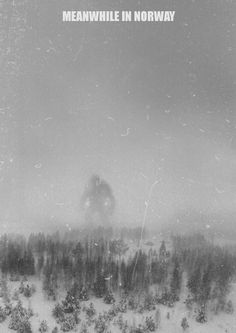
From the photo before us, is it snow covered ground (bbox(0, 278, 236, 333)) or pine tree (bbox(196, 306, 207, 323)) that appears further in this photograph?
pine tree (bbox(196, 306, 207, 323))

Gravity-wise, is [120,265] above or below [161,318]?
above

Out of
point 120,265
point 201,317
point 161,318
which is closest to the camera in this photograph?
point 161,318

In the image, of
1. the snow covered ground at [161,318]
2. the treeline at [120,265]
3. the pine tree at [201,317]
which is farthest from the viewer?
the treeline at [120,265]

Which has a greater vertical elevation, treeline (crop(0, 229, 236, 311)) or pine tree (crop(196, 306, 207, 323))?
treeline (crop(0, 229, 236, 311))

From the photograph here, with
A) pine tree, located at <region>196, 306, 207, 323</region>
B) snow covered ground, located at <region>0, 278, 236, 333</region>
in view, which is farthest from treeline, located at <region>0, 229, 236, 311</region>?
pine tree, located at <region>196, 306, 207, 323</region>

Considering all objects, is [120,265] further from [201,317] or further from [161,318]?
[201,317]

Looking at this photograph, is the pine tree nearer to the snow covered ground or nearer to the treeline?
the snow covered ground

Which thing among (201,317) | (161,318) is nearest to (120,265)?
(161,318)

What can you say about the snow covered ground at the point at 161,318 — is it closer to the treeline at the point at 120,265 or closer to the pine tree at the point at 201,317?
the pine tree at the point at 201,317

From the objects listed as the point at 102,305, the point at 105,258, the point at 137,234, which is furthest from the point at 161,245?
the point at 102,305

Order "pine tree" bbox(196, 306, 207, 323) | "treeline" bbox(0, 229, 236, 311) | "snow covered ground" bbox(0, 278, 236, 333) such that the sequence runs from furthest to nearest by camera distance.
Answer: "treeline" bbox(0, 229, 236, 311), "pine tree" bbox(196, 306, 207, 323), "snow covered ground" bbox(0, 278, 236, 333)

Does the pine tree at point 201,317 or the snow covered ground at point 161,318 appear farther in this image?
the pine tree at point 201,317

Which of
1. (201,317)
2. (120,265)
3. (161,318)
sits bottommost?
(201,317)

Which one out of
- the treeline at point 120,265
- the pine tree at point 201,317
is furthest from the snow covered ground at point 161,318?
the treeline at point 120,265
